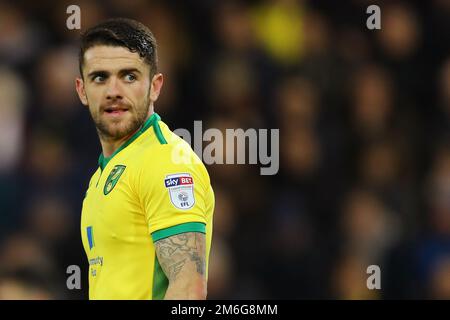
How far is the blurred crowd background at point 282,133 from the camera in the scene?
7230 millimetres

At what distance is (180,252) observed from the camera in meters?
3.42

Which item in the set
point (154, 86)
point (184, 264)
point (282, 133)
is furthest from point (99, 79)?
point (282, 133)

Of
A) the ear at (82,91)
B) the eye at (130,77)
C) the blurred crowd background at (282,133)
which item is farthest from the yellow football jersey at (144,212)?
the blurred crowd background at (282,133)

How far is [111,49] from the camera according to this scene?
3.91m

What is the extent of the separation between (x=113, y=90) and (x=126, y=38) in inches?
8.1

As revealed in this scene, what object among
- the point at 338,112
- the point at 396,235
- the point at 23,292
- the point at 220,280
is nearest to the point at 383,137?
the point at 338,112

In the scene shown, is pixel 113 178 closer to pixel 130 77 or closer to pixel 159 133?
pixel 159 133

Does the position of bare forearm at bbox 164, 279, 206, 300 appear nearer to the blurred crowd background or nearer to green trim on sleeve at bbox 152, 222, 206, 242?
green trim on sleeve at bbox 152, 222, 206, 242

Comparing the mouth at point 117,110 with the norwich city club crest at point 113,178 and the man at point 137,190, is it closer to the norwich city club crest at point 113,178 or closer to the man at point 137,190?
the man at point 137,190

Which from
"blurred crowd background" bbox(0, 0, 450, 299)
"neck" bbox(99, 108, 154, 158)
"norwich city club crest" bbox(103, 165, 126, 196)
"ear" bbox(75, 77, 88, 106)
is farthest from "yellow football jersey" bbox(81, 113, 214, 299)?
"blurred crowd background" bbox(0, 0, 450, 299)

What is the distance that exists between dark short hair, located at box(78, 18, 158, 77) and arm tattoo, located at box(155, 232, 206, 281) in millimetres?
801

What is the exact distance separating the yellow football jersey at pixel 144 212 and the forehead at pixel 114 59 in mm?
275

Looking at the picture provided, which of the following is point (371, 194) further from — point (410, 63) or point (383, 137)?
point (410, 63)

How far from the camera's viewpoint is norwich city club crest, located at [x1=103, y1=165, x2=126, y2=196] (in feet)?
12.2
